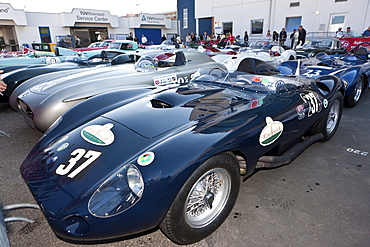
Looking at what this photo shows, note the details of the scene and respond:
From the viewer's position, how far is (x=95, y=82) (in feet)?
12.8

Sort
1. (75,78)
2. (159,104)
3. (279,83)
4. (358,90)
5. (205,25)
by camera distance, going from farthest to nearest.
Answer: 1. (205,25)
2. (358,90)
3. (75,78)
4. (279,83)
5. (159,104)

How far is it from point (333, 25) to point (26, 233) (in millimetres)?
22489

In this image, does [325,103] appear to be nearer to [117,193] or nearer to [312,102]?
[312,102]

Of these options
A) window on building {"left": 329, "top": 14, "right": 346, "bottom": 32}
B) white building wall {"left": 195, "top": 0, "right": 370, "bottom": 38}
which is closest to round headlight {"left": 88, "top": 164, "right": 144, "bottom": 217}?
white building wall {"left": 195, "top": 0, "right": 370, "bottom": 38}

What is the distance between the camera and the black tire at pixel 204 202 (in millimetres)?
1591

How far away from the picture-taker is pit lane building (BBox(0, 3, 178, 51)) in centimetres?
2491

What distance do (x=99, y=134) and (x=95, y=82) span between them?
2222mm

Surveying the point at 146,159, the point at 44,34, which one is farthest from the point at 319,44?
the point at 44,34

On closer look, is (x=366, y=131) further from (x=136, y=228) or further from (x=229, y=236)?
(x=136, y=228)

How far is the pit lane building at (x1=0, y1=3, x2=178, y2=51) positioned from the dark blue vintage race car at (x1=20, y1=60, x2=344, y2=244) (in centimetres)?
2875

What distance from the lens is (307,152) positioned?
10.9ft

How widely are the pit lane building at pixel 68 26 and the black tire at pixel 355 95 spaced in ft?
94.3

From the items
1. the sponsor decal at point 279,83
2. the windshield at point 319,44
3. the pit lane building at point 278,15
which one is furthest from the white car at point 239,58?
the pit lane building at point 278,15

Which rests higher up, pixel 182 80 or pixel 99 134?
pixel 99 134
